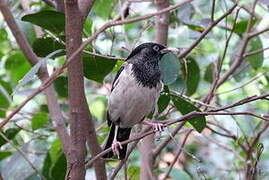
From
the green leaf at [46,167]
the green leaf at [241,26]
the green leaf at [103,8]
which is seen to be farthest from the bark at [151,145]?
the green leaf at [46,167]

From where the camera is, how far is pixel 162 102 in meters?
3.18

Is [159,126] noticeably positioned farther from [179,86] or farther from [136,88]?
[179,86]

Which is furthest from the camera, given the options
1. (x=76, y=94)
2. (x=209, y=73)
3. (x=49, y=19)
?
(x=209, y=73)

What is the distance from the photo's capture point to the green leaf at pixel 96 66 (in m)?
2.99

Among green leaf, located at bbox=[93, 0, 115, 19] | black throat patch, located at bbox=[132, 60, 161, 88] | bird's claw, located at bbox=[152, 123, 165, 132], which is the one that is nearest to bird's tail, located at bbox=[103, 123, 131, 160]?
bird's claw, located at bbox=[152, 123, 165, 132]

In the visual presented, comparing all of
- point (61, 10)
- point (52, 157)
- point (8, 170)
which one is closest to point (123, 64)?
point (61, 10)

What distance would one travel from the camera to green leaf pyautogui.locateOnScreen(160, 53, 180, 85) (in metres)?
3.07

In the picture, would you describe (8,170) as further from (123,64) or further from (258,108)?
(258,108)

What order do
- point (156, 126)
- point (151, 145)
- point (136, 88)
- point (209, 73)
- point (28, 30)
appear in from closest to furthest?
point (156, 126) → point (136, 88) → point (151, 145) → point (28, 30) → point (209, 73)

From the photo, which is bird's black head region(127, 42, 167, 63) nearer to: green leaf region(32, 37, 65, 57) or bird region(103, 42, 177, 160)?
bird region(103, 42, 177, 160)

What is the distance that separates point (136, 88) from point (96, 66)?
0.35 metres

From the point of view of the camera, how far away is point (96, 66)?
3.01m

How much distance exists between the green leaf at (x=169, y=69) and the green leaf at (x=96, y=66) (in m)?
0.31

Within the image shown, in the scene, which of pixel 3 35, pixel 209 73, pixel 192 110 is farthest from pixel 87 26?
pixel 209 73
